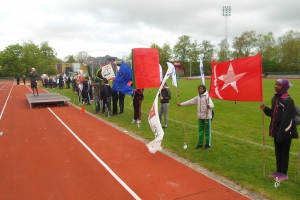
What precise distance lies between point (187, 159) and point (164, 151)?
0.93 metres

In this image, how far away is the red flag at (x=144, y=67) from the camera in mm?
9117

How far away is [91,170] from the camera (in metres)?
6.24

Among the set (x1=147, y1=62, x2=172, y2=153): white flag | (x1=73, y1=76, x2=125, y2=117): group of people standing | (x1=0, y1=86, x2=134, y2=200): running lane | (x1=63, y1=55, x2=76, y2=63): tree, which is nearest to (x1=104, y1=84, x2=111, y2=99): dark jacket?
(x1=73, y1=76, x2=125, y2=117): group of people standing

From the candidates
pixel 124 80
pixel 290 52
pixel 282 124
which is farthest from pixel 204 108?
pixel 290 52

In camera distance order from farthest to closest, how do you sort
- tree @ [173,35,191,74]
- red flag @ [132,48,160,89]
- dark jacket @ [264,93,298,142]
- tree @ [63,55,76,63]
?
1. tree @ [63,55,76,63]
2. tree @ [173,35,191,74]
3. red flag @ [132,48,160,89]
4. dark jacket @ [264,93,298,142]

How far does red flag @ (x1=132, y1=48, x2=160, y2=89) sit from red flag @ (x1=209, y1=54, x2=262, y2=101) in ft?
8.63

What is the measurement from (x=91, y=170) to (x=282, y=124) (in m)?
4.08

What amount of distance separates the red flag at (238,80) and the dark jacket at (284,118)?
2.41ft

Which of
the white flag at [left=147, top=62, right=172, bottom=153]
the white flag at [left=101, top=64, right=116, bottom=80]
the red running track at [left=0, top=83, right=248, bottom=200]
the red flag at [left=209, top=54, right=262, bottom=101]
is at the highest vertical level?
the white flag at [left=101, top=64, right=116, bottom=80]

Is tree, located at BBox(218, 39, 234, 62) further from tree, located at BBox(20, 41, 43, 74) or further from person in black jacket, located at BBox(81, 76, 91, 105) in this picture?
person in black jacket, located at BBox(81, 76, 91, 105)

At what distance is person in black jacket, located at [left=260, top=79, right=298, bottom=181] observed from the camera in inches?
195

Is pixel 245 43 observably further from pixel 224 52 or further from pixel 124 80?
pixel 124 80

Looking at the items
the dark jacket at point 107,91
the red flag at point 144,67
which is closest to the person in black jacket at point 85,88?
the dark jacket at point 107,91

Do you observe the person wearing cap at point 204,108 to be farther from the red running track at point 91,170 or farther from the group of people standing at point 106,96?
the group of people standing at point 106,96
